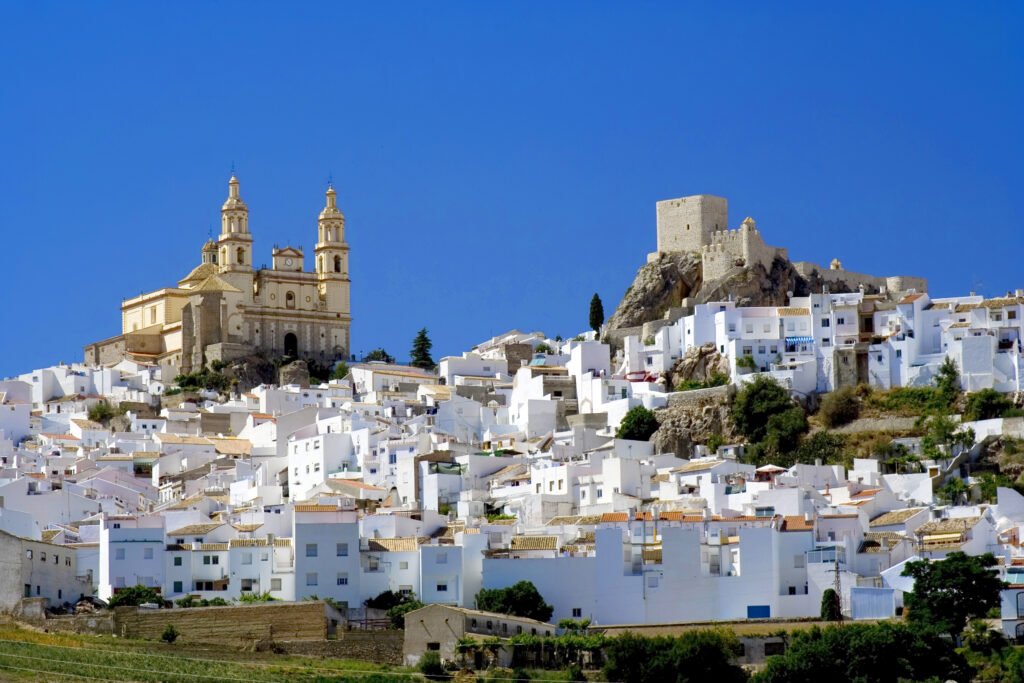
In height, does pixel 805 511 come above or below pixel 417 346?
below

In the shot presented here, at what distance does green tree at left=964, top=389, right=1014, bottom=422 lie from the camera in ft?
213

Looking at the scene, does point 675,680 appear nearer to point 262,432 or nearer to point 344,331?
point 262,432

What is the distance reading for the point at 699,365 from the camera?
73.1m

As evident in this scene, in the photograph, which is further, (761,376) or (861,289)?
(861,289)

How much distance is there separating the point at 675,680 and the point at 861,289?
32703mm

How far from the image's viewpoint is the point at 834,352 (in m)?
70.1

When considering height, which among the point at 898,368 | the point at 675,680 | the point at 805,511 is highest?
the point at 898,368

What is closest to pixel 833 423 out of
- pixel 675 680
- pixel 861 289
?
pixel 861 289

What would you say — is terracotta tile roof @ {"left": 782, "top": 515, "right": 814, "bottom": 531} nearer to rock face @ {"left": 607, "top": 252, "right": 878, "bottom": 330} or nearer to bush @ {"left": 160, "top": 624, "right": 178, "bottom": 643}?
bush @ {"left": 160, "top": 624, "right": 178, "bottom": 643}

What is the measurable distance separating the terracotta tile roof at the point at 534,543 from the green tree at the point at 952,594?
8.04 metres

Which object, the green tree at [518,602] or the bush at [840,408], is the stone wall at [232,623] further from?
the bush at [840,408]

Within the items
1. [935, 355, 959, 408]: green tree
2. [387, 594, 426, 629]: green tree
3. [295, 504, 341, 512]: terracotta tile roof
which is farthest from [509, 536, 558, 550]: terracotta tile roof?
[935, 355, 959, 408]: green tree

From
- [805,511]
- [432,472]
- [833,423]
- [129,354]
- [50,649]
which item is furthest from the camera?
[129,354]

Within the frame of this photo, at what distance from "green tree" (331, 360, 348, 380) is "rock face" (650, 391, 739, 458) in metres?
22.3
